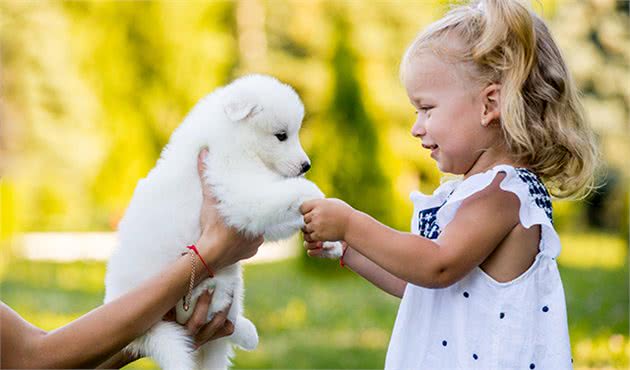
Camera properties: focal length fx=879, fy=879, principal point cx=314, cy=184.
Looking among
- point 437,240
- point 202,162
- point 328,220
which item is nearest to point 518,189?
point 437,240

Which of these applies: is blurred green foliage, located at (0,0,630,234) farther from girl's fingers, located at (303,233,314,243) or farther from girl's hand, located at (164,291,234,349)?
girl's fingers, located at (303,233,314,243)

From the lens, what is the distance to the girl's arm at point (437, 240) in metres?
Answer: 2.57

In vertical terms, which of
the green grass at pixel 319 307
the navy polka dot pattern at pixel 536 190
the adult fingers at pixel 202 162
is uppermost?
the adult fingers at pixel 202 162

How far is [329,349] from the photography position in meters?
7.85

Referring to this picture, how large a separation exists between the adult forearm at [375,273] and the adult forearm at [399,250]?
481mm

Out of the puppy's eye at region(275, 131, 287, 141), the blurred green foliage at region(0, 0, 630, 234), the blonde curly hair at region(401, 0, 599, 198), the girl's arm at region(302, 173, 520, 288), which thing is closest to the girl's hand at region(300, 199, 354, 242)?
the girl's arm at region(302, 173, 520, 288)

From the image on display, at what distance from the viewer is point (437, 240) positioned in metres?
2.64

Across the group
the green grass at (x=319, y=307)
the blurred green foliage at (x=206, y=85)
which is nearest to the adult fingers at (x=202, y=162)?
the green grass at (x=319, y=307)

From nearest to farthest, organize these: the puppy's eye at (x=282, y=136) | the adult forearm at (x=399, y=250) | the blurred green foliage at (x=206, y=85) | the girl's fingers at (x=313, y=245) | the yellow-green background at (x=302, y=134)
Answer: the adult forearm at (x=399, y=250) → the girl's fingers at (x=313, y=245) → the puppy's eye at (x=282, y=136) → the yellow-green background at (x=302, y=134) → the blurred green foliage at (x=206, y=85)

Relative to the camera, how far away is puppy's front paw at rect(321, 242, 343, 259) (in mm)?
2996

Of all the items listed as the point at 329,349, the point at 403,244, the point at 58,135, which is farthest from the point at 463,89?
the point at 58,135

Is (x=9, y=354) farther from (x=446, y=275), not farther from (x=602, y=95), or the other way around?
(x=602, y=95)

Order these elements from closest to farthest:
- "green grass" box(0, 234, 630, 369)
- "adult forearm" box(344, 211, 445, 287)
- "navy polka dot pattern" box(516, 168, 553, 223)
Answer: "adult forearm" box(344, 211, 445, 287), "navy polka dot pattern" box(516, 168, 553, 223), "green grass" box(0, 234, 630, 369)

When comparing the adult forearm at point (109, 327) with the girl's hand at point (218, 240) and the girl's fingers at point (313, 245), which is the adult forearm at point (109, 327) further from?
the girl's fingers at point (313, 245)
